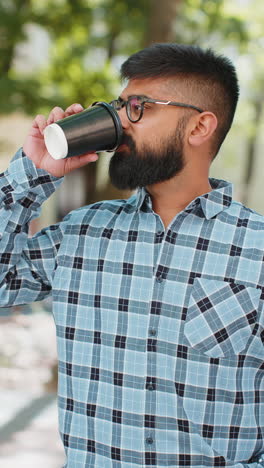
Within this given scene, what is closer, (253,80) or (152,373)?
(152,373)

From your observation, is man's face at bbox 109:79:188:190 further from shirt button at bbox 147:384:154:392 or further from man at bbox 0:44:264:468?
shirt button at bbox 147:384:154:392

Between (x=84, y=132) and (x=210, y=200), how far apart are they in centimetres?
36

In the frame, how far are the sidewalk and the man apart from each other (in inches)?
66.6

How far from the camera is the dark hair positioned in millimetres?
1415

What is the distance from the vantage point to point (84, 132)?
125cm

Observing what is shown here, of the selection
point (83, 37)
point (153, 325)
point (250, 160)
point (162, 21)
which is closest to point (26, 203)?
point (153, 325)

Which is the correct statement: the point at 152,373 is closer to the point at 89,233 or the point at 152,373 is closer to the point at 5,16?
the point at 89,233

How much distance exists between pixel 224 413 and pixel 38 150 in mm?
755

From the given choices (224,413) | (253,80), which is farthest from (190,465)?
(253,80)

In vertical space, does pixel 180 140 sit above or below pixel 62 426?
above

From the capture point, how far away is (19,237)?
1399 mm

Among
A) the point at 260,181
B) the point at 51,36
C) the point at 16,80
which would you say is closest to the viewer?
the point at 16,80

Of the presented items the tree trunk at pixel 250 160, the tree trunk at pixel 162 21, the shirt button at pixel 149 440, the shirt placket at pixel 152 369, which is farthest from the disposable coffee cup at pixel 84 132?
the tree trunk at pixel 250 160

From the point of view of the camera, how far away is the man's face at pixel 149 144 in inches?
53.7
